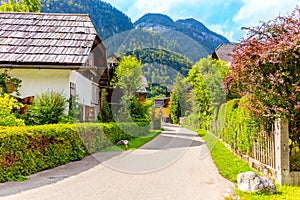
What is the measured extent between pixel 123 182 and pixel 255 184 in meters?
3.01

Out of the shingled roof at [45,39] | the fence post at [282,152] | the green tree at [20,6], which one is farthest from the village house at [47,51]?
the green tree at [20,6]

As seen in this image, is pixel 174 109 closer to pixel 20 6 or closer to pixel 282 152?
pixel 20 6

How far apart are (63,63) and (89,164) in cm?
562

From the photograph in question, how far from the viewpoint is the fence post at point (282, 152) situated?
21.5 feet

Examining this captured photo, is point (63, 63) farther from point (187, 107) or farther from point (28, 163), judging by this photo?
point (187, 107)

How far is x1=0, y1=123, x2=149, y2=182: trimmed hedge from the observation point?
285 inches

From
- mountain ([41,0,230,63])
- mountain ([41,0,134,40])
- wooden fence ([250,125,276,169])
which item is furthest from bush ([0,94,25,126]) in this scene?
mountain ([41,0,134,40])

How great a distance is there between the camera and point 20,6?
30.3 m

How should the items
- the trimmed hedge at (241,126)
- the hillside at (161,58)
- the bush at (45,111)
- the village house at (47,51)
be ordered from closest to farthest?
1. the trimmed hedge at (241,126)
2. the bush at (45,111)
3. the village house at (47,51)
4. the hillside at (161,58)

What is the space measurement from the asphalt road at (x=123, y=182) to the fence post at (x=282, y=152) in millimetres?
1081

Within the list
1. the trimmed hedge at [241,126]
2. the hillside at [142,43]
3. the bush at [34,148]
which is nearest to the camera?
the bush at [34,148]

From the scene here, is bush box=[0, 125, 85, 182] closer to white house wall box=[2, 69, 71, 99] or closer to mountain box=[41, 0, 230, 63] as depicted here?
white house wall box=[2, 69, 71, 99]

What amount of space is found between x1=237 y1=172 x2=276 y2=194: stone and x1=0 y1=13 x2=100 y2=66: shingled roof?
31.1ft

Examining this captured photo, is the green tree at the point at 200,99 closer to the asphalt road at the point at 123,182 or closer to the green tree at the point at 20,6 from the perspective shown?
the asphalt road at the point at 123,182
